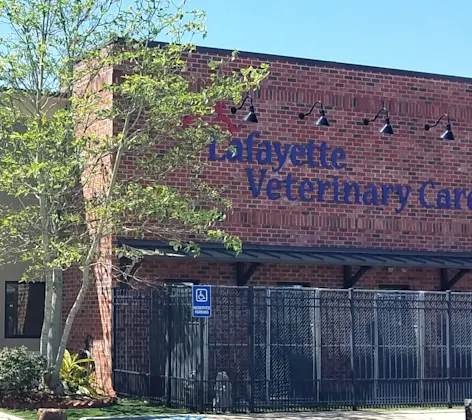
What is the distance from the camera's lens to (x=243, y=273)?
23531 millimetres

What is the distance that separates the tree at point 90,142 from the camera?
19.7 meters

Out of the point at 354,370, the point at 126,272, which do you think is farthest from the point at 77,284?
the point at 354,370

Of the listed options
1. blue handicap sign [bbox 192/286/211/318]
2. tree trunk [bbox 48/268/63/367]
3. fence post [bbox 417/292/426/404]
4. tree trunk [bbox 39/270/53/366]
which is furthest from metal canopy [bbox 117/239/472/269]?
fence post [bbox 417/292/426/404]

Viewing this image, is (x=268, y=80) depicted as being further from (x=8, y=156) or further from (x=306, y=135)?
(x=8, y=156)

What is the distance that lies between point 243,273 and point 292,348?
350 cm

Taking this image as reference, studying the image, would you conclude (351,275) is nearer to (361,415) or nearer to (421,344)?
(421,344)

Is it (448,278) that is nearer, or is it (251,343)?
(251,343)

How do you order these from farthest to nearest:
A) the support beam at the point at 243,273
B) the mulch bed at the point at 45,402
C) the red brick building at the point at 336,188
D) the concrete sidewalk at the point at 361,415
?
the red brick building at the point at 336,188, the support beam at the point at 243,273, the mulch bed at the point at 45,402, the concrete sidewalk at the point at 361,415

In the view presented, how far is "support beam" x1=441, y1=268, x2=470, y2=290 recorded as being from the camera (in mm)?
25797

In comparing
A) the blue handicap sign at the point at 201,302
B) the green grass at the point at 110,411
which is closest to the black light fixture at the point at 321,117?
the blue handicap sign at the point at 201,302

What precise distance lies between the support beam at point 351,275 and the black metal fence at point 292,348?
2.35 meters

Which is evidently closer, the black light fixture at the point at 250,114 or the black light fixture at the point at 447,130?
the black light fixture at the point at 250,114

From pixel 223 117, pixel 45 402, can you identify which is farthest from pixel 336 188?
pixel 45 402

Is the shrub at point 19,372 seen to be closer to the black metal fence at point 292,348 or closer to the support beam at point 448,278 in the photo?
the black metal fence at point 292,348
